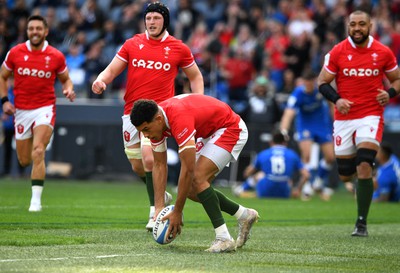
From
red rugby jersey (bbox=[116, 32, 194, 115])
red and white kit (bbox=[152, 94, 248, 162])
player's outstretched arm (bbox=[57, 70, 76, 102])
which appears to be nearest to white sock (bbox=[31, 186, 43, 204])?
player's outstretched arm (bbox=[57, 70, 76, 102])

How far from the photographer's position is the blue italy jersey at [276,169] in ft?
62.4

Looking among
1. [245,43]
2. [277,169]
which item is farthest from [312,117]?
[245,43]

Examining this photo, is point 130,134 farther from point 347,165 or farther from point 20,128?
point 347,165

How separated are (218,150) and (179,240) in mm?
1464

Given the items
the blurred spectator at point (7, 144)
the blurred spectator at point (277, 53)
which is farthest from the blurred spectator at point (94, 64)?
the blurred spectator at point (277, 53)

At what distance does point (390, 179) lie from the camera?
62.6ft

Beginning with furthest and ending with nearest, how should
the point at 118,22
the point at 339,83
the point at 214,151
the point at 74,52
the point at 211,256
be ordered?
the point at 118,22 < the point at 74,52 < the point at 339,83 < the point at 214,151 < the point at 211,256

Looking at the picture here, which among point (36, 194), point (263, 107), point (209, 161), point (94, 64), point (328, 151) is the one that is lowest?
point (328, 151)

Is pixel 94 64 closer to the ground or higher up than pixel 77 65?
higher up

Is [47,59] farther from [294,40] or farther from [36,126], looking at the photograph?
[294,40]

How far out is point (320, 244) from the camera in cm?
1010

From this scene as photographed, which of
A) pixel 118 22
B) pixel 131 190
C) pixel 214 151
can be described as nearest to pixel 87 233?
pixel 214 151

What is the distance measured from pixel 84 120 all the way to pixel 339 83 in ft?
41.7

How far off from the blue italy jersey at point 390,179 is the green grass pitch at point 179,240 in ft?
6.22
